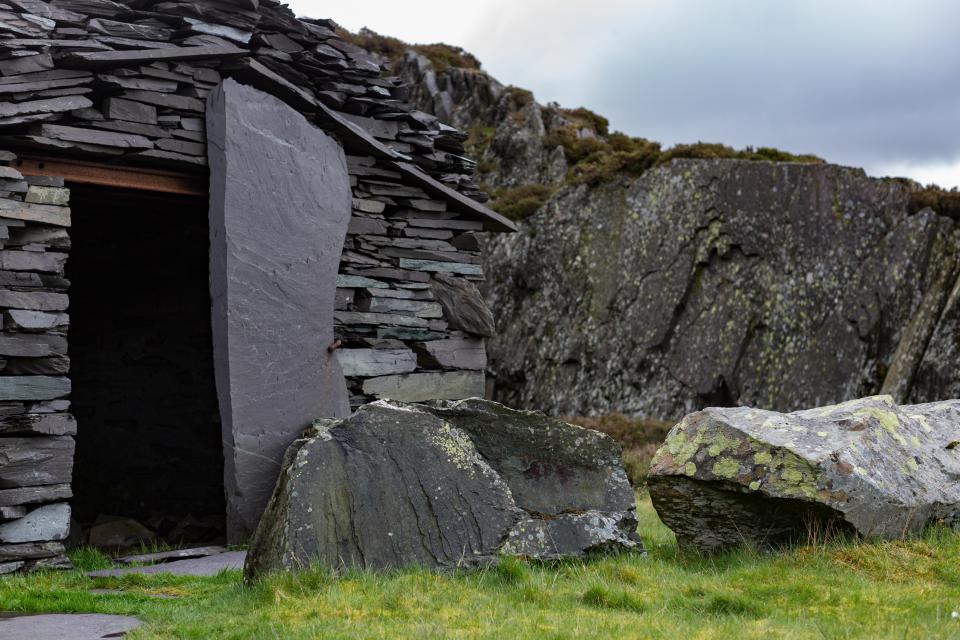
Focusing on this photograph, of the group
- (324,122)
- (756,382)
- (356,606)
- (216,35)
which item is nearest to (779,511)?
(356,606)

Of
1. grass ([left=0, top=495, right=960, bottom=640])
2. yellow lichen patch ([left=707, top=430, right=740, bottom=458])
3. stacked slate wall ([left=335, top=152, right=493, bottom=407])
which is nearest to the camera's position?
grass ([left=0, top=495, right=960, bottom=640])

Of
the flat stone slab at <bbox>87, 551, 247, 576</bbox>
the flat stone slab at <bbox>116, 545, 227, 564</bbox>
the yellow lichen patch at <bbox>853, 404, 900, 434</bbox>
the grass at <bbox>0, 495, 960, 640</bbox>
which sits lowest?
the flat stone slab at <bbox>116, 545, 227, 564</bbox>

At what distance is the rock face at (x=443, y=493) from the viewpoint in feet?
20.2

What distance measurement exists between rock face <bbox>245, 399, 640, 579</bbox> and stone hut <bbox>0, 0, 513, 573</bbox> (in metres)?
2.06

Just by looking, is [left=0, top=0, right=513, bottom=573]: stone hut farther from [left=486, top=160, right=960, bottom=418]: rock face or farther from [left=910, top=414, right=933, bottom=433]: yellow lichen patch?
[left=486, top=160, right=960, bottom=418]: rock face

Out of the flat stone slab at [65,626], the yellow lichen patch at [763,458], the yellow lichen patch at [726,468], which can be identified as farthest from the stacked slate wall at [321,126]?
the yellow lichen patch at [763,458]

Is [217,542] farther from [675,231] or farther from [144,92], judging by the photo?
[675,231]

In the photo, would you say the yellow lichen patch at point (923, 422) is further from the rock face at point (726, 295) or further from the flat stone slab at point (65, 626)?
the rock face at point (726, 295)

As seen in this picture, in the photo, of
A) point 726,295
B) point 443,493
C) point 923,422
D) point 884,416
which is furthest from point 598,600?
point 726,295

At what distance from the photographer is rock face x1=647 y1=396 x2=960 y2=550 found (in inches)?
253

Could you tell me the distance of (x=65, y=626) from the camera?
218 inches

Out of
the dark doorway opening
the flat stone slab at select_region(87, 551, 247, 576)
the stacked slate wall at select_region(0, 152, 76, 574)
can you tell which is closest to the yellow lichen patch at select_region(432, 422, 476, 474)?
the flat stone slab at select_region(87, 551, 247, 576)

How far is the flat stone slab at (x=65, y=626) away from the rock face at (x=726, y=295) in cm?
1261

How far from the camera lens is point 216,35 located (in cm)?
936
